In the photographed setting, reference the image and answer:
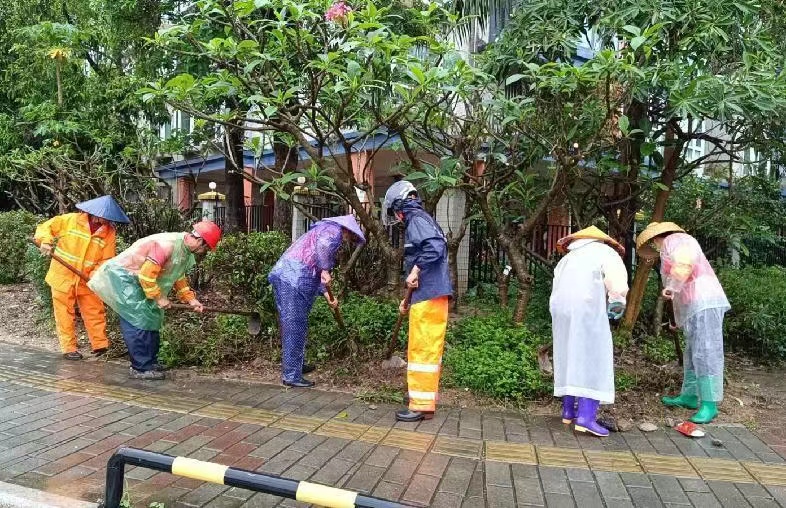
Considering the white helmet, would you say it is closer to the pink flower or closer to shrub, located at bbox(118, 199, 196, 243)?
the pink flower

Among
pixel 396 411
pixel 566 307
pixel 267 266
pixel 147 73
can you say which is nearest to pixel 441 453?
pixel 396 411

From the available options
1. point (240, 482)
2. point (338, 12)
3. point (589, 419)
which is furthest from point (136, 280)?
point (589, 419)

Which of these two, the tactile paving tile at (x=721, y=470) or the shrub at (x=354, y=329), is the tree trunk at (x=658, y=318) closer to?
the tactile paving tile at (x=721, y=470)

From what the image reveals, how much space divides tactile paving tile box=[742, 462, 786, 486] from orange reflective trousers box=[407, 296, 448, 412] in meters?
2.12

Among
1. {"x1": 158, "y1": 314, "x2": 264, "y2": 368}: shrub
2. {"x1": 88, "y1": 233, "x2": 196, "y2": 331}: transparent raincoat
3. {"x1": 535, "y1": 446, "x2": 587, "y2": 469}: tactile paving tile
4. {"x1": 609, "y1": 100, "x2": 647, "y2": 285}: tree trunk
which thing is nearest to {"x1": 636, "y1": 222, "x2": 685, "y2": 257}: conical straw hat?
{"x1": 609, "y1": 100, "x2": 647, "y2": 285}: tree trunk

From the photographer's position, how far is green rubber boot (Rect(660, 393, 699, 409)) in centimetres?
479

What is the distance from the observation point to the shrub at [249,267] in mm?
5887

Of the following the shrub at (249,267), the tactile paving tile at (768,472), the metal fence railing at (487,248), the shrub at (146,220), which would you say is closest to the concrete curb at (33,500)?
the shrub at (249,267)

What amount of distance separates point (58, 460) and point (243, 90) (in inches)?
123

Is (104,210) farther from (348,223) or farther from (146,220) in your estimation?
(348,223)

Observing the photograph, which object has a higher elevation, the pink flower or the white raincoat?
the pink flower

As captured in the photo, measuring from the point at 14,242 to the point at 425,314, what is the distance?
868cm

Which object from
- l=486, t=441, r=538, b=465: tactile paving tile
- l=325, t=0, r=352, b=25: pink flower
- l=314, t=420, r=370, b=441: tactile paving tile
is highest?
l=325, t=0, r=352, b=25: pink flower

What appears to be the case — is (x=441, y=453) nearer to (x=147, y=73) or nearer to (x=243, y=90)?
(x=243, y=90)
